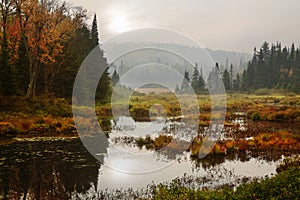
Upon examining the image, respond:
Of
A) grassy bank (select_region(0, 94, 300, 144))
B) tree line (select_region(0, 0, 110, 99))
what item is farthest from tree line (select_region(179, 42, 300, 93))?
tree line (select_region(0, 0, 110, 99))

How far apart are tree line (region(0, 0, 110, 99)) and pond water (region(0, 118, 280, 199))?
48.1 ft

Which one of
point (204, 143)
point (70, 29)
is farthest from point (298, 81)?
point (204, 143)

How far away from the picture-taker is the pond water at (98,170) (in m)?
11.6

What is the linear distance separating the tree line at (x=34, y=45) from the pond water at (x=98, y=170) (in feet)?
48.1

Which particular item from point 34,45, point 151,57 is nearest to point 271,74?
point 34,45

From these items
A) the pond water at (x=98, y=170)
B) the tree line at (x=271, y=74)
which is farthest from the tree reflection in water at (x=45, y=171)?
the tree line at (x=271, y=74)

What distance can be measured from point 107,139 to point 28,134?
6004 millimetres

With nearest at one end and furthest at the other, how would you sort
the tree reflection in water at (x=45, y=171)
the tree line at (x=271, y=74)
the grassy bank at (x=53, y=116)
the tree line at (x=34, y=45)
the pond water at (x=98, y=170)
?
the tree reflection in water at (x=45, y=171) → the pond water at (x=98, y=170) → the grassy bank at (x=53, y=116) → the tree line at (x=34, y=45) → the tree line at (x=271, y=74)

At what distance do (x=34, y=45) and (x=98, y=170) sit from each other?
79.8ft

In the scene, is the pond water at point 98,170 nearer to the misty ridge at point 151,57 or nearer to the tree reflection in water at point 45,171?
the tree reflection in water at point 45,171

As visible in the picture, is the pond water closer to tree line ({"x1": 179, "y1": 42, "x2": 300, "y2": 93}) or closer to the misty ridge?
the misty ridge

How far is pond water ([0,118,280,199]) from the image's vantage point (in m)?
11.6

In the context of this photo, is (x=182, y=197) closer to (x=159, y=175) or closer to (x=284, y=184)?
(x=284, y=184)

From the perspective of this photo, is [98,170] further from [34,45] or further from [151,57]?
[34,45]
